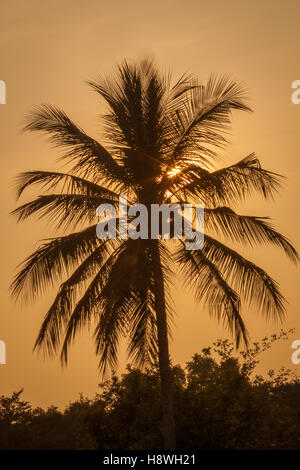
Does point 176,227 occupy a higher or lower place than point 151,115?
lower

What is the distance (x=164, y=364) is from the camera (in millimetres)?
15500

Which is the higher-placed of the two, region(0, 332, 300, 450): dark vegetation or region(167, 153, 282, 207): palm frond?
region(167, 153, 282, 207): palm frond

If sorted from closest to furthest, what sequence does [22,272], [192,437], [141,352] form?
1. [22,272]
2. [141,352]
3. [192,437]

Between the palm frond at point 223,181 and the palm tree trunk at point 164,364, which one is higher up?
the palm frond at point 223,181

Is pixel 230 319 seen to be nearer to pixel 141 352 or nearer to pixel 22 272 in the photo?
pixel 141 352

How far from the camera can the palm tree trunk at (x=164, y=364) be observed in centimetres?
1546

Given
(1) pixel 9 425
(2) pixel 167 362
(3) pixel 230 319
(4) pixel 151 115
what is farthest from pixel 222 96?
(1) pixel 9 425

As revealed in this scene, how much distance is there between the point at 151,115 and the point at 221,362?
9355 millimetres

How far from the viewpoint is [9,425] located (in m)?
23.1

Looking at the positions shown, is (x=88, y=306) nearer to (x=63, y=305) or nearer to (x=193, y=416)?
(x=63, y=305)

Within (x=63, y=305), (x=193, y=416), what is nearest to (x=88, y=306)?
(x=63, y=305)

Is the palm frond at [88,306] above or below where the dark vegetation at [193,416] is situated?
above

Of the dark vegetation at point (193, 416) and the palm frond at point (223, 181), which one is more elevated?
the palm frond at point (223, 181)

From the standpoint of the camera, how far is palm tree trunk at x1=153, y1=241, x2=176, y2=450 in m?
15.5
